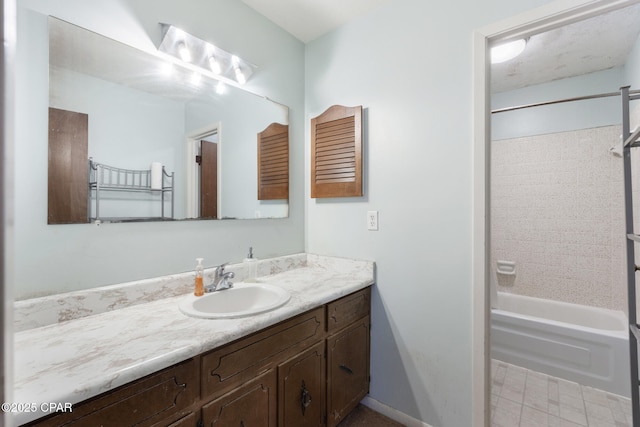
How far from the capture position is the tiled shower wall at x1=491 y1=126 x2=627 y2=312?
2363 mm

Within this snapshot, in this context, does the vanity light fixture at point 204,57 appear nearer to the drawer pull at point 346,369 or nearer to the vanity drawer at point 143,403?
the vanity drawer at point 143,403

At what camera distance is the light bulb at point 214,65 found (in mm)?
1525

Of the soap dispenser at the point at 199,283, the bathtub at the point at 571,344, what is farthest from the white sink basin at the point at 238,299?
the bathtub at the point at 571,344

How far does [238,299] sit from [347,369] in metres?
0.70

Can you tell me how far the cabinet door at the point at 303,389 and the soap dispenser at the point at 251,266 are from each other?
552 millimetres

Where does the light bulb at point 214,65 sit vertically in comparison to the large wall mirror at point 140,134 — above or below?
above

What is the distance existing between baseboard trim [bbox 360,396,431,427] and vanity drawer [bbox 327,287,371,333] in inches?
21.8

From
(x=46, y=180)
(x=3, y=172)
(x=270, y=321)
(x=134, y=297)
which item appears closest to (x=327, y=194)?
(x=270, y=321)

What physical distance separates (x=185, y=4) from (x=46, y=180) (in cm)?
104

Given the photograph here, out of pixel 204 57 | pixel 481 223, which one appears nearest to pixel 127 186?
pixel 204 57

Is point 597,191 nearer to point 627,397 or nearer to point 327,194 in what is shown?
point 627,397

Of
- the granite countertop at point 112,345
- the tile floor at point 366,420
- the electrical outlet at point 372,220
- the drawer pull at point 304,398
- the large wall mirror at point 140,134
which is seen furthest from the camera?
the electrical outlet at point 372,220

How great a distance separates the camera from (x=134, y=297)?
4.03 ft

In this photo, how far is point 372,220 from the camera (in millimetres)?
1744
